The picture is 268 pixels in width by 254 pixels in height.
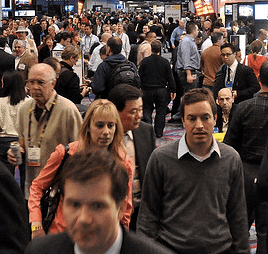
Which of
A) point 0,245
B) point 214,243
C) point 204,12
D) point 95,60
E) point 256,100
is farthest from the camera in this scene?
point 204,12

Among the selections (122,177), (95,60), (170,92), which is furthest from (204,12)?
(122,177)

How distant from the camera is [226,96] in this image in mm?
5820

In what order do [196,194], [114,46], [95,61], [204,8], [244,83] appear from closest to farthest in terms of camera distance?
[196,194] → [244,83] → [114,46] → [95,61] → [204,8]

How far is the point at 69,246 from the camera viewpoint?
167 centimetres

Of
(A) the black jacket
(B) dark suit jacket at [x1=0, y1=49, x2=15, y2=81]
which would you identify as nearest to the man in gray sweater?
(A) the black jacket

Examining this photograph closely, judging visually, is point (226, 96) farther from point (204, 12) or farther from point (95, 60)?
point (204, 12)

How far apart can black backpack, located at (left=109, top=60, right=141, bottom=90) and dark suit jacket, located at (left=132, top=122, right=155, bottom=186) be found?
3.02 meters

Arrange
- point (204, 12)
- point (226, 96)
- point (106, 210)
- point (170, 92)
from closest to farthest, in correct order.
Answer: point (106, 210)
point (226, 96)
point (170, 92)
point (204, 12)

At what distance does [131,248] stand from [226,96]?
429 centimetres

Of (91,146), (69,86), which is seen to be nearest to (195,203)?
(91,146)

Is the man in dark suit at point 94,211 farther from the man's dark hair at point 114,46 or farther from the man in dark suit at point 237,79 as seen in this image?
the man's dark hair at point 114,46

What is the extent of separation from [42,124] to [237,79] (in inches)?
138

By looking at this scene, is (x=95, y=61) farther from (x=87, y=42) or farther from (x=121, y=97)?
(x=121, y=97)

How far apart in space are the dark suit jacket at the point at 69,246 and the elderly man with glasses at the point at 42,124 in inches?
97.5
